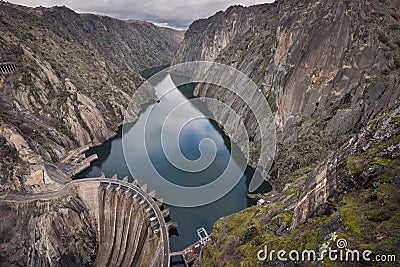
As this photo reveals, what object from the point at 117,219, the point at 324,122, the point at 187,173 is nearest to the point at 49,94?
the point at 187,173

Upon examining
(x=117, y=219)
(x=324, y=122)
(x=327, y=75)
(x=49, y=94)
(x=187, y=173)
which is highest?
(x=49, y=94)

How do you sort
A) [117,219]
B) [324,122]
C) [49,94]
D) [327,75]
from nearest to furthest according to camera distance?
[117,219] < [324,122] < [327,75] < [49,94]

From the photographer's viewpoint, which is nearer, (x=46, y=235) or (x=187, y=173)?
(x=46, y=235)

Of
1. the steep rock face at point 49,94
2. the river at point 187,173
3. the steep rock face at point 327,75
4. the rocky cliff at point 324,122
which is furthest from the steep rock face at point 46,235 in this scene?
the steep rock face at point 327,75

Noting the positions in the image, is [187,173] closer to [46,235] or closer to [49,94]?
[46,235]

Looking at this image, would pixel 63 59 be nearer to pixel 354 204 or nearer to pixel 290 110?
pixel 290 110

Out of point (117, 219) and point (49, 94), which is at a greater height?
point (49, 94)
